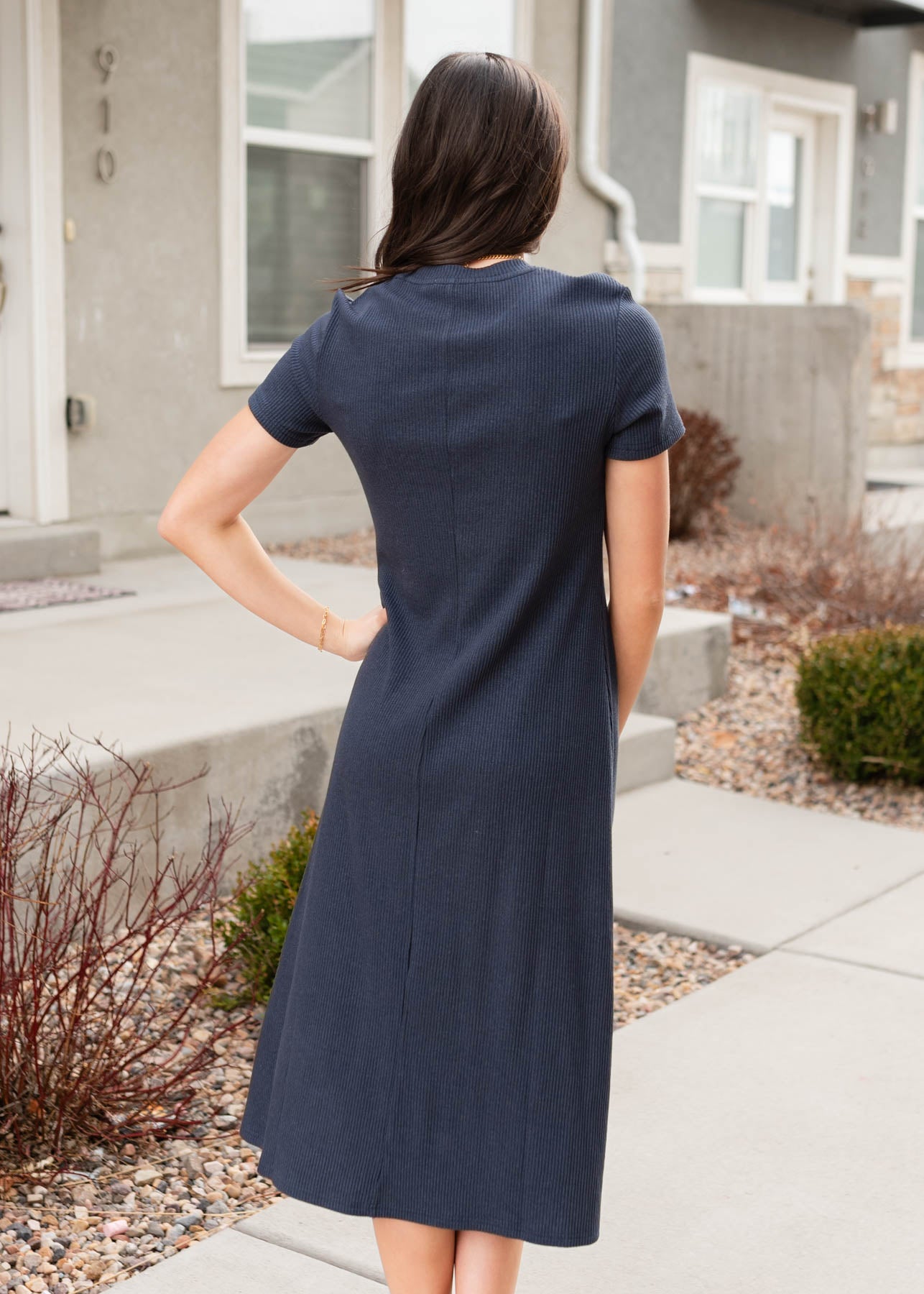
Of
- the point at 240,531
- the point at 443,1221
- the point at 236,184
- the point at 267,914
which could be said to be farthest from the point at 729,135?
the point at 443,1221

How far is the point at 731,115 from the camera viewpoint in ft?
36.1

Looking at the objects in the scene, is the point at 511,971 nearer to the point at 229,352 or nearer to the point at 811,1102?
the point at 811,1102

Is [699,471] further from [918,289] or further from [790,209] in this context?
[918,289]

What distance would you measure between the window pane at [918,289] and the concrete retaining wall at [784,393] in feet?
14.9

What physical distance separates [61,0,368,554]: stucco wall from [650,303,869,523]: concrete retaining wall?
3.35 meters

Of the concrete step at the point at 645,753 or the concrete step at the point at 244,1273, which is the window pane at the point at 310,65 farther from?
the concrete step at the point at 244,1273

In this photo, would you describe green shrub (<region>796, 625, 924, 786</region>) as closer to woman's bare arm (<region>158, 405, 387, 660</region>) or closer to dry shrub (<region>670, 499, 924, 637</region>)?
dry shrub (<region>670, 499, 924, 637</region>)

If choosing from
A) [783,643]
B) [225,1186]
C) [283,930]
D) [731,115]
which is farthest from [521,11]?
[225,1186]

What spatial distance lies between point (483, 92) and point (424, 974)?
0.96m

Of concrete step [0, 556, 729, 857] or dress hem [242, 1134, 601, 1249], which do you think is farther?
concrete step [0, 556, 729, 857]

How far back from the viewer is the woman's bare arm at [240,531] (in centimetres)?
179

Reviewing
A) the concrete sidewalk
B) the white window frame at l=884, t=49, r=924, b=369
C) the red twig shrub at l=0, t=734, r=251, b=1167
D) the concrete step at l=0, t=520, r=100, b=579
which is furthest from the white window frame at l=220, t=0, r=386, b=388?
the white window frame at l=884, t=49, r=924, b=369

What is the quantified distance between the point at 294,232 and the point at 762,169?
4.94 meters

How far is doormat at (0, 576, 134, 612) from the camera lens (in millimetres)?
5496
